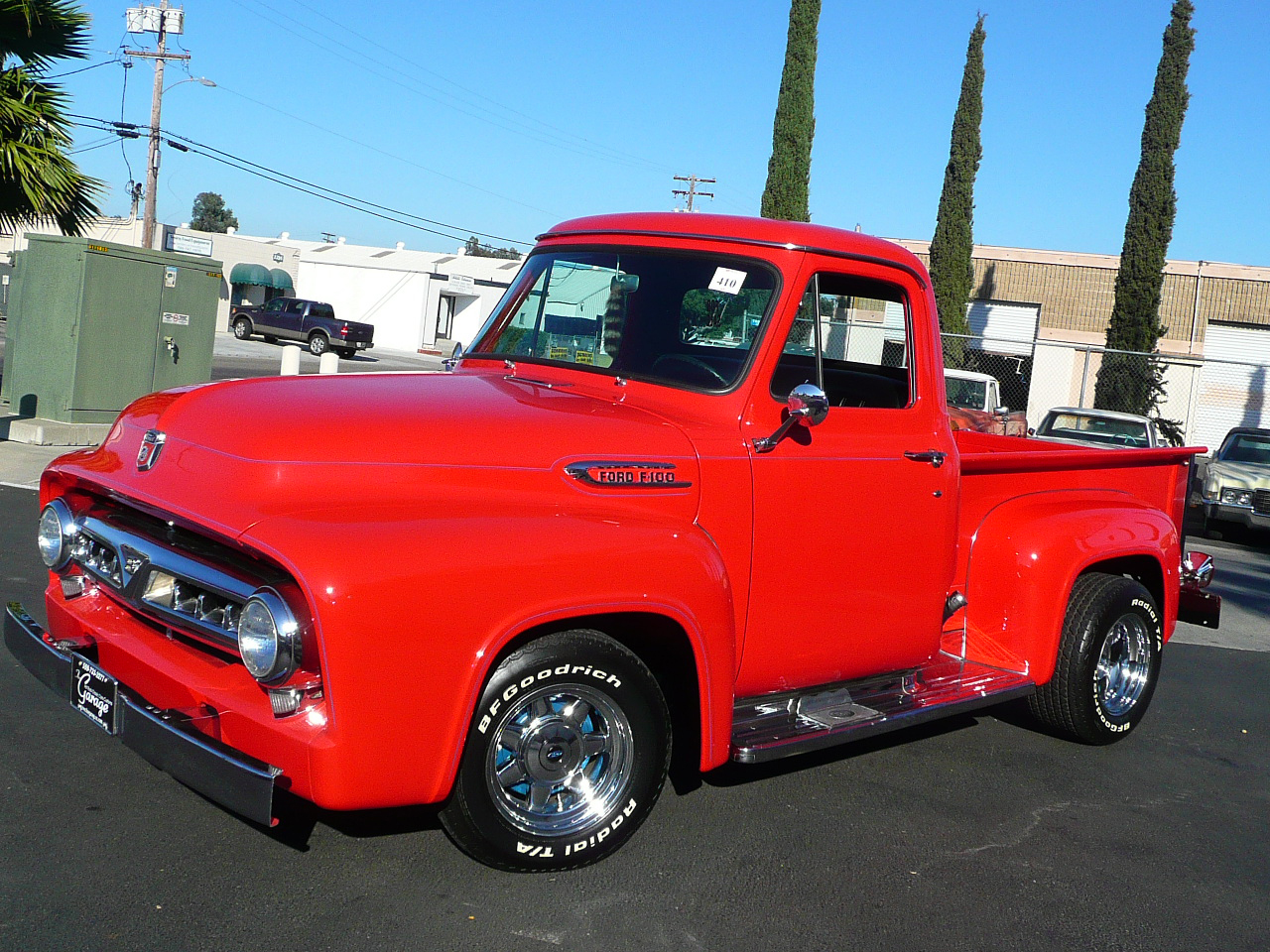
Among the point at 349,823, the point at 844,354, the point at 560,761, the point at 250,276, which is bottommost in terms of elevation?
the point at 349,823

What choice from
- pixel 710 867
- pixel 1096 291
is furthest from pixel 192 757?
pixel 1096 291

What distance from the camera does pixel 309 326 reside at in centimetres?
3772

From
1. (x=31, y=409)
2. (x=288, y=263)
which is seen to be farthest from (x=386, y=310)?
(x=31, y=409)

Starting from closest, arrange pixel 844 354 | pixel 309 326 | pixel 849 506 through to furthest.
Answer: pixel 849 506, pixel 844 354, pixel 309 326

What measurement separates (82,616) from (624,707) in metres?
1.77

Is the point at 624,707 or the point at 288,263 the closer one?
the point at 624,707

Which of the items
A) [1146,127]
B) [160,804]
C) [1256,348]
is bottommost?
[160,804]

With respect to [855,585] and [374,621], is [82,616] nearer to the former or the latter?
[374,621]

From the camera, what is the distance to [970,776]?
16.5ft

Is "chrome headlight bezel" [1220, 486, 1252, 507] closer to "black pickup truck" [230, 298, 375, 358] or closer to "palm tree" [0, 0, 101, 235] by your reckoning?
"palm tree" [0, 0, 101, 235]

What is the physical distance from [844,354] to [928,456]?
0.96 metres

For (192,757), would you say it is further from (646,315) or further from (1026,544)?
(1026,544)

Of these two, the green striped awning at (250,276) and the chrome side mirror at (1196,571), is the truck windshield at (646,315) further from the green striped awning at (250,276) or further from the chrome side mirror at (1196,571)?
the green striped awning at (250,276)

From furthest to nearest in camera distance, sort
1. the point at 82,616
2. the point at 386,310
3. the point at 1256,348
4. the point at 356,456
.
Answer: the point at 386,310 < the point at 1256,348 < the point at 82,616 < the point at 356,456
